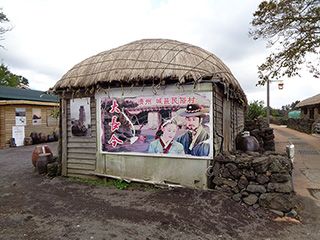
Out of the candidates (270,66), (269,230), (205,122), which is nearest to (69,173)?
(205,122)

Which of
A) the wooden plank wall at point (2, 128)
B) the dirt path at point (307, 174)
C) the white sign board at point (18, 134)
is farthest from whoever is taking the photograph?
the white sign board at point (18, 134)

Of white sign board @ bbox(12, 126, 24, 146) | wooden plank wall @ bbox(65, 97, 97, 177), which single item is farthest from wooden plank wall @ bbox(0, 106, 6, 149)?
wooden plank wall @ bbox(65, 97, 97, 177)

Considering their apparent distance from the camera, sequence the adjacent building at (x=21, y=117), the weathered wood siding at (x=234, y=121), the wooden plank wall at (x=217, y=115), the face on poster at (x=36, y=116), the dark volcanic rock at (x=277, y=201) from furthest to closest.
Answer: the face on poster at (x=36, y=116), the adjacent building at (x=21, y=117), the weathered wood siding at (x=234, y=121), the wooden plank wall at (x=217, y=115), the dark volcanic rock at (x=277, y=201)

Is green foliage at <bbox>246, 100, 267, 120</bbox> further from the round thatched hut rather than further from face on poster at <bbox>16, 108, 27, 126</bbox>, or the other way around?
face on poster at <bbox>16, 108, 27, 126</bbox>

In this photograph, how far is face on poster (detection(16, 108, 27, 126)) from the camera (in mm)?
15461

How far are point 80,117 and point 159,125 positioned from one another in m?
2.50

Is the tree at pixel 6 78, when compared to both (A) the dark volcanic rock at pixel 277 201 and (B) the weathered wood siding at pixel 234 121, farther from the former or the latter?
(A) the dark volcanic rock at pixel 277 201

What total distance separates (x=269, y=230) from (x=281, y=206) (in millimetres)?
787

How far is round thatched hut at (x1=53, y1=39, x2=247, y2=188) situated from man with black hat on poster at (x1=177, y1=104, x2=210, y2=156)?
23 millimetres

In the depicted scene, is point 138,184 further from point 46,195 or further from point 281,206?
point 281,206

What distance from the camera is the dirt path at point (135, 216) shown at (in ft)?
13.7

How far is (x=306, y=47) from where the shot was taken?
11.6 meters

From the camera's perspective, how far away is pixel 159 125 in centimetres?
630

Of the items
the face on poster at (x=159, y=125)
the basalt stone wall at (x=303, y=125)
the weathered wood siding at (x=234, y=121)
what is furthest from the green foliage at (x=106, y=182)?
the basalt stone wall at (x=303, y=125)
